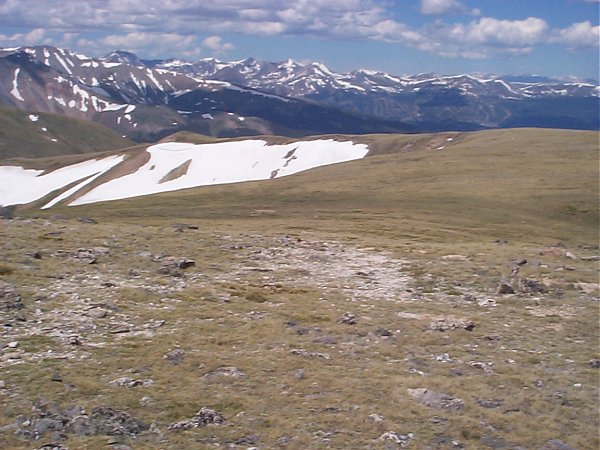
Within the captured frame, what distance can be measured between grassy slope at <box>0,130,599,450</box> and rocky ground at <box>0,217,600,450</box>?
0.25 ft

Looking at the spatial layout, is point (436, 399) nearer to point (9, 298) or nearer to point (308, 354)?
point (308, 354)

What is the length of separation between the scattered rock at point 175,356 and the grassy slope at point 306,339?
0.85 feet

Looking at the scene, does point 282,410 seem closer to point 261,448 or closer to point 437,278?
point 261,448

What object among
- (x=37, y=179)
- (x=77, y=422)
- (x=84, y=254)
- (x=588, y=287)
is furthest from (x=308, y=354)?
(x=37, y=179)

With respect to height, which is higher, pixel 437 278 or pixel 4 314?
pixel 4 314

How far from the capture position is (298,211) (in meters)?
75.2

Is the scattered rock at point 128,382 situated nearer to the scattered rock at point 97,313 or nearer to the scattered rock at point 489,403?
the scattered rock at point 97,313

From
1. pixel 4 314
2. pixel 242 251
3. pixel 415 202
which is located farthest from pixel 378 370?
pixel 415 202

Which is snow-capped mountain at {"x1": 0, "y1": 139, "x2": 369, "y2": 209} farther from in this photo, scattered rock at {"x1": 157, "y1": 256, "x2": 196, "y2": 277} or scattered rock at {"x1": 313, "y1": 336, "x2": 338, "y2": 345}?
Result: scattered rock at {"x1": 313, "y1": 336, "x2": 338, "y2": 345}

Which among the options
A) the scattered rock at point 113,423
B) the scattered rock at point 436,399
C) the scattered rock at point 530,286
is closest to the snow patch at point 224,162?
the scattered rock at point 530,286

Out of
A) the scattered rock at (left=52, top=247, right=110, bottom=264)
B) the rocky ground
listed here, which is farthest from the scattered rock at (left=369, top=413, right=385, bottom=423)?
the scattered rock at (left=52, top=247, right=110, bottom=264)

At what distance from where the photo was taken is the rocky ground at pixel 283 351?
1494cm

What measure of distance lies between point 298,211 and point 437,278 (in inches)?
1744

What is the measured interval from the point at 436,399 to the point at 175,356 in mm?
7780
